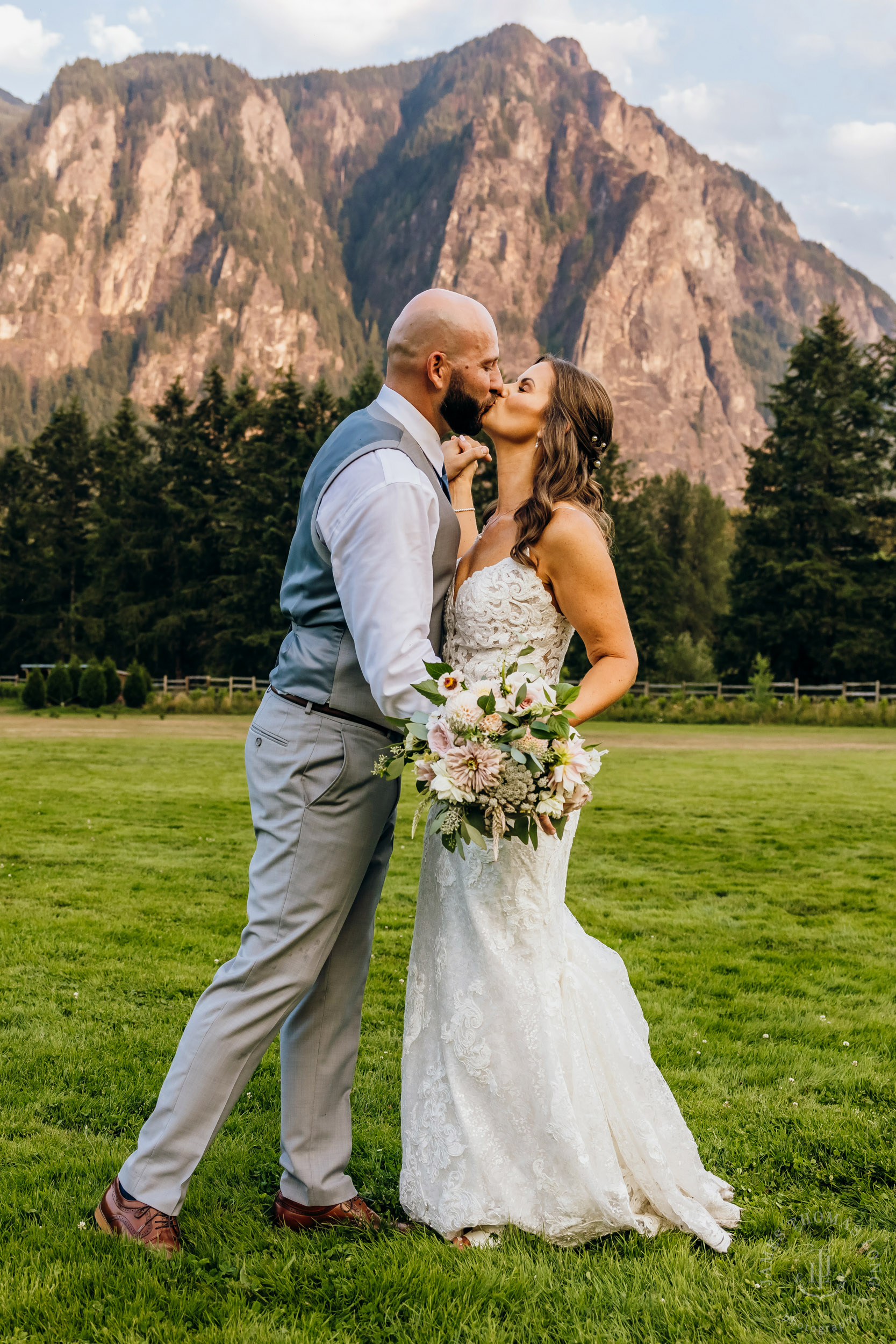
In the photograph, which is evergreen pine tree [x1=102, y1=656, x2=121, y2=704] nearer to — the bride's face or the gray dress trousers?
the bride's face

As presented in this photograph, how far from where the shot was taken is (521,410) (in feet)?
10.8

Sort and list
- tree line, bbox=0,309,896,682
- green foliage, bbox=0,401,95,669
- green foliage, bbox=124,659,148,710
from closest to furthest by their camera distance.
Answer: green foliage, bbox=124,659,148,710 → tree line, bbox=0,309,896,682 → green foliage, bbox=0,401,95,669

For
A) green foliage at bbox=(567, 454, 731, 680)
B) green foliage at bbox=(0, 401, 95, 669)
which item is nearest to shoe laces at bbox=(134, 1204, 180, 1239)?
green foliage at bbox=(567, 454, 731, 680)

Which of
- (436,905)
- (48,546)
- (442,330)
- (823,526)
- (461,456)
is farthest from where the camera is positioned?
(48,546)

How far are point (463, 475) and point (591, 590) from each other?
820mm

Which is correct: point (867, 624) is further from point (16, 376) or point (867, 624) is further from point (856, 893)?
point (16, 376)

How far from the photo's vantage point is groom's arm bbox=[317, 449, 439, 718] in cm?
259

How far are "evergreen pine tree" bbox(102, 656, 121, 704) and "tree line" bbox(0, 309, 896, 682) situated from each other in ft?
38.8

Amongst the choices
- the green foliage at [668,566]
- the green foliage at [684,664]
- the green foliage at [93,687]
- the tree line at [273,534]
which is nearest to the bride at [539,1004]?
the green foliage at [93,687]

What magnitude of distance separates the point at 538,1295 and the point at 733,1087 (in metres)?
1.97

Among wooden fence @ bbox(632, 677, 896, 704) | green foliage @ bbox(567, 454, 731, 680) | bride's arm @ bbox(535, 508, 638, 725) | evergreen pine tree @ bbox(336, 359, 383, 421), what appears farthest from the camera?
green foliage @ bbox(567, 454, 731, 680)

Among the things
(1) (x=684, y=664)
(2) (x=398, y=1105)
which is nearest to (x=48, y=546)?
(1) (x=684, y=664)

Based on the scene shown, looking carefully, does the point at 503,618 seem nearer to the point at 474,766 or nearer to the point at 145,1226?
the point at 474,766

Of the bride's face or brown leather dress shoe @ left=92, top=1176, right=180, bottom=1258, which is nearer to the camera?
brown leather dress shoe @ left=92, top=1176, right=180, bottom=1258
